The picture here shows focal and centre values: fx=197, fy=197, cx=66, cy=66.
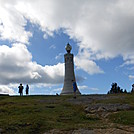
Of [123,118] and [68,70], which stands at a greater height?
[68,70]

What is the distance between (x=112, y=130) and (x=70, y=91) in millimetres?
37128

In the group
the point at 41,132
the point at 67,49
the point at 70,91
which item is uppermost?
the point at 67,49

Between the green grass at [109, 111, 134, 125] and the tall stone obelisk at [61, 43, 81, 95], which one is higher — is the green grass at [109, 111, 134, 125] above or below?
below

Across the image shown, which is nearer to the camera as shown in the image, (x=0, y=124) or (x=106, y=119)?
(x=0, y=124)

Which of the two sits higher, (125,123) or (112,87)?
(112,87)

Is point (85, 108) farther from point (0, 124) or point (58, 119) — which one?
point (0, 124)

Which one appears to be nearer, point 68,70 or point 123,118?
point 123,118

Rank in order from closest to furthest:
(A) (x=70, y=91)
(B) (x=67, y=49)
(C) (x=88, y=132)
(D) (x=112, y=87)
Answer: (C) (x=88, y=132) → (A) (x=70, y=91) → (B) (x=67, y=49) → (D) (x=112, y=87)

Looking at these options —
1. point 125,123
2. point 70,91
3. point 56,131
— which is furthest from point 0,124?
point 70,91

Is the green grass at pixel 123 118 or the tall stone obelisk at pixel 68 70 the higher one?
the tall stone obelisk at pixel 68 70

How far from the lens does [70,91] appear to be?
156 ft

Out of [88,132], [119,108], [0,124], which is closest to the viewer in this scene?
[88,132]

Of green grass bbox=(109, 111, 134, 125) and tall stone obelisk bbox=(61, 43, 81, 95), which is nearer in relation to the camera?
green grass bbox=(109, 111, 134, 125)

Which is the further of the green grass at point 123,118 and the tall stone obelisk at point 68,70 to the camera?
the tall stone obelisk at point 68,70
